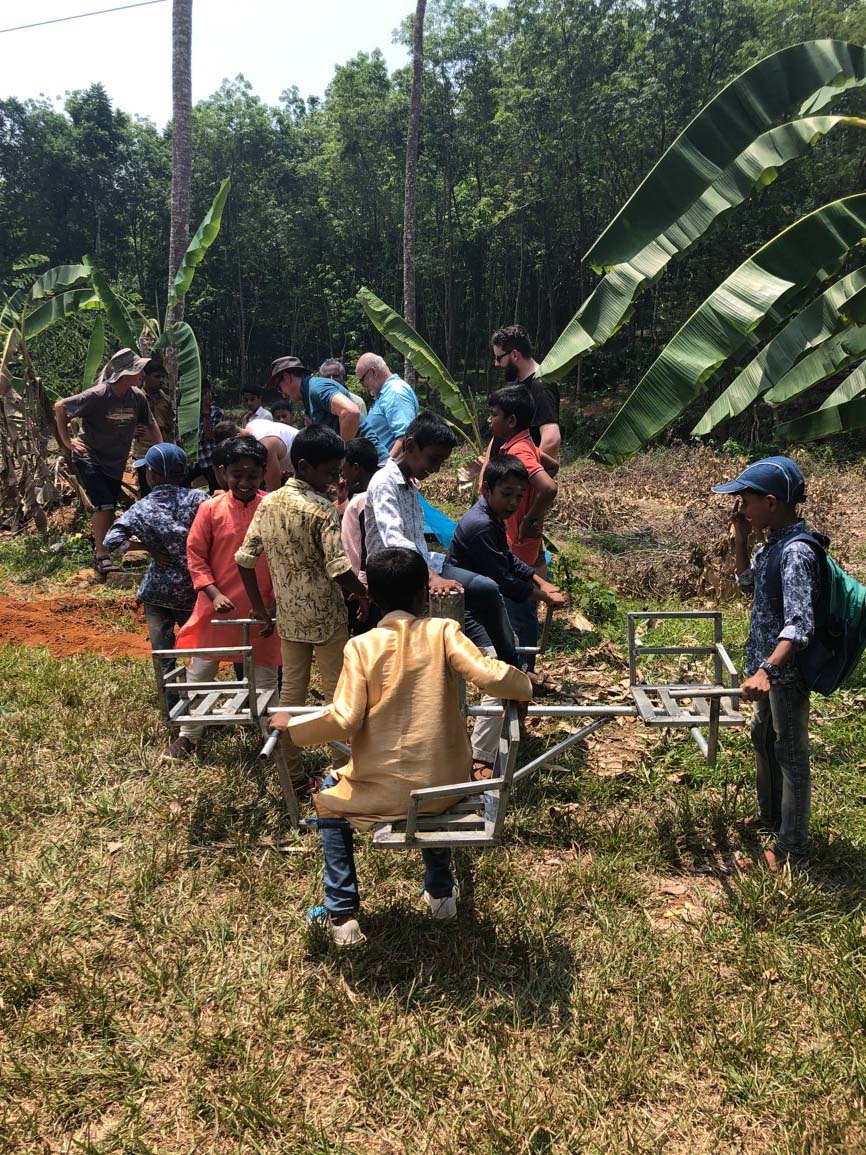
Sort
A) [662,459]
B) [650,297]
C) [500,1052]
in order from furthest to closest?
[650,297] < [662,459] < [500,1052]

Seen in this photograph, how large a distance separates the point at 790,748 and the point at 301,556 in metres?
2.33

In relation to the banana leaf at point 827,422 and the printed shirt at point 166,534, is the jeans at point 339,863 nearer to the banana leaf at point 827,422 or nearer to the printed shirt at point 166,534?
the printed shirt at point 166,534

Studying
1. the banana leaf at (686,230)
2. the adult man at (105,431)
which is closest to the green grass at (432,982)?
the banana leaf at (686,230)

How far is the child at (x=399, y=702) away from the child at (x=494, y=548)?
120 centimetres

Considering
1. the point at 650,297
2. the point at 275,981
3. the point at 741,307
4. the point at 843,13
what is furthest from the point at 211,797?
the point at 843,13

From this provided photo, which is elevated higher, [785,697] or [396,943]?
[785,697]

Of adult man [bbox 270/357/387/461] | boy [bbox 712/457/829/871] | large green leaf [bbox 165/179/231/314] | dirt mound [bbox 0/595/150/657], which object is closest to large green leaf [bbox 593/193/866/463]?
boy [bbox 712/457/829/871]

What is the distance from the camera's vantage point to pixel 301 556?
3.70 m

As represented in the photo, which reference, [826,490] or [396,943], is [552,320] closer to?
[826,490]

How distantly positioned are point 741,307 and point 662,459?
1278 cm

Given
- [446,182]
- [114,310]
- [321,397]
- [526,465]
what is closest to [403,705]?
[526,465]

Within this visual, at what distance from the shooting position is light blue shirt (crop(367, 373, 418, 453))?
5.47 m

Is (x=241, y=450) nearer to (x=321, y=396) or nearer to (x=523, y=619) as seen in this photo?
(x=523, y=619)

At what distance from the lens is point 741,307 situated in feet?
13.0
